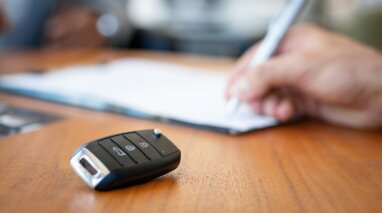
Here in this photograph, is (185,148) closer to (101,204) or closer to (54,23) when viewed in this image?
(101,204)

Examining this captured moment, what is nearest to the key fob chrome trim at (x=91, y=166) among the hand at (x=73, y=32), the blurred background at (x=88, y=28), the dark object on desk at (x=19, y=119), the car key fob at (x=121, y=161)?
the car key fob at (x=121, y=161)

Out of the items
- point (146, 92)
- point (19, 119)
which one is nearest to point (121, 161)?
point (19, 119)

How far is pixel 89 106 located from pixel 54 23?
1.02m

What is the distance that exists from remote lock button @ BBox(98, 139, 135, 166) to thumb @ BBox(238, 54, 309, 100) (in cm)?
26

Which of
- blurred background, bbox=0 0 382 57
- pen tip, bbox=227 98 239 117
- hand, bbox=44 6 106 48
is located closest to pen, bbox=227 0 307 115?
pen tip, bbox=227 98 239 117

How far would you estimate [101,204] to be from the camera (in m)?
0.31

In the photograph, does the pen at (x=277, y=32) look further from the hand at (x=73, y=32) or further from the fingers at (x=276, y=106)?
the hand at (x=73, y=32)

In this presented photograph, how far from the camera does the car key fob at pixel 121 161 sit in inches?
12.6

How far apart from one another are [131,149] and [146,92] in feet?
1.16

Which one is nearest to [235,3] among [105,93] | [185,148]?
[105,93]

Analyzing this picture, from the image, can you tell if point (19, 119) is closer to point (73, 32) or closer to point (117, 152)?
point (117, 152)

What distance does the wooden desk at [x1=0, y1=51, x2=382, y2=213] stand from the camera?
12.2 inches

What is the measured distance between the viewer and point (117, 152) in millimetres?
335

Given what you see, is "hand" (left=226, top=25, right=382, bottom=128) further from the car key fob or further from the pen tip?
the car key fob
